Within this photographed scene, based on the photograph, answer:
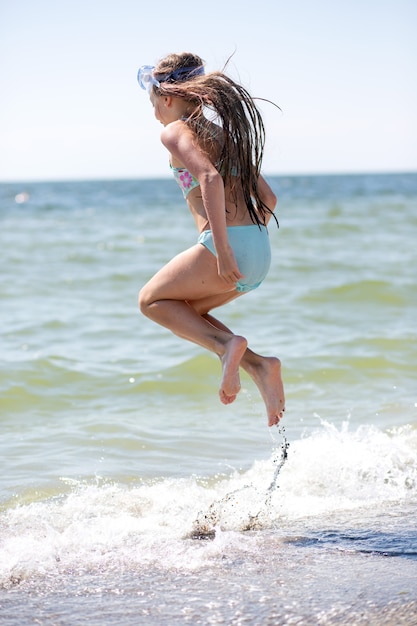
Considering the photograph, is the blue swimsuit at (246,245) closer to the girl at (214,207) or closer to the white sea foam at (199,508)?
the girl at (214,207)

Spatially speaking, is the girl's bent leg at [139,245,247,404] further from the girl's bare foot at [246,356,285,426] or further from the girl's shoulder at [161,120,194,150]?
the girl's shoulder at [161,120,194,150]

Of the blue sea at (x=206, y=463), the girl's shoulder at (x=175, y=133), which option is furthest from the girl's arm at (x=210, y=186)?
the blue sea at (x=206, y=463)

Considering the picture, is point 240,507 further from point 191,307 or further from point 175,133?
point 175,133

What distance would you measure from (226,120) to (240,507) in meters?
1.70

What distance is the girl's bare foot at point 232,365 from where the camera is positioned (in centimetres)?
371

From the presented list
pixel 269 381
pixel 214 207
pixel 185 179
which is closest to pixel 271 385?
pixel 269 381

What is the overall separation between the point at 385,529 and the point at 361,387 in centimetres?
307

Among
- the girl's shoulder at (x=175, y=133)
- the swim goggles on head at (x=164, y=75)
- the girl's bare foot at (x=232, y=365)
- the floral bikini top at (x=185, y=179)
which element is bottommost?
the girl's bare foot at (x=232, y=365)

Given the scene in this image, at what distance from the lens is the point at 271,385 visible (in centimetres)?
389

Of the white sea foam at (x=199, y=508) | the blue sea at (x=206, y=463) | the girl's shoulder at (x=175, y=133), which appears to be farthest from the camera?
the girl's shoulder at (x=175, y=133)

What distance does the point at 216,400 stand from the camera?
21.1 feet

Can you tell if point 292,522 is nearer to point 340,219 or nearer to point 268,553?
point 268,553

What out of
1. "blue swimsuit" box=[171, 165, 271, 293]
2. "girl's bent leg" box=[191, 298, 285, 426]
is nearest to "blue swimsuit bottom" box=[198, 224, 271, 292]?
"blue swimsuit" box=[171, 165, 271, 293]

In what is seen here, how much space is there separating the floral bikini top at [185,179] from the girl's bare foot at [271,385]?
82cm
